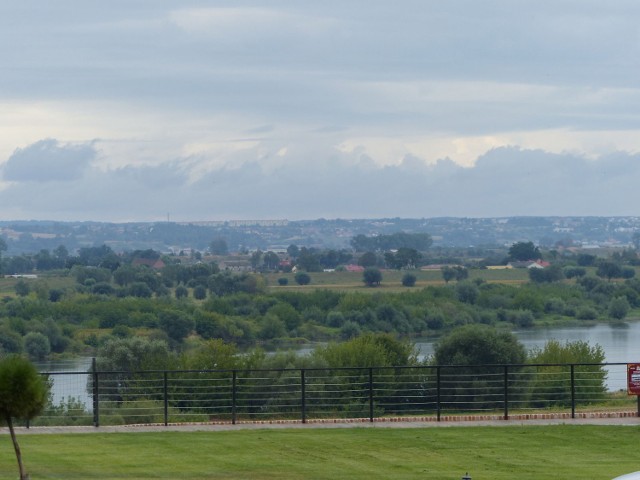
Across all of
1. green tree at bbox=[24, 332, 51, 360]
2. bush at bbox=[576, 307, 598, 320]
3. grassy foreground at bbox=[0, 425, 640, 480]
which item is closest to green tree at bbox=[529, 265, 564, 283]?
bush at bbox=[576, 307, 598, 320]

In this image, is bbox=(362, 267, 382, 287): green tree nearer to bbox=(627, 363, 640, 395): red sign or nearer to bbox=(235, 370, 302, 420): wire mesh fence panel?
bbox=(235, 370, 302, 420): wire mesh fence panel

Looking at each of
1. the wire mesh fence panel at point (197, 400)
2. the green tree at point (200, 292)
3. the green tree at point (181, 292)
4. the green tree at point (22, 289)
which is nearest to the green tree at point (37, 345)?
the green tree at point (22, 289)

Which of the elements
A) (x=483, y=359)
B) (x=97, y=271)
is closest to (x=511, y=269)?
(x=97, y=271)

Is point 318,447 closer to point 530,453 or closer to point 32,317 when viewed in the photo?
point 530,453

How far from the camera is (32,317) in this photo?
277ft

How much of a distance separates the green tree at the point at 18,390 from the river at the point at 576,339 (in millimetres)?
20924

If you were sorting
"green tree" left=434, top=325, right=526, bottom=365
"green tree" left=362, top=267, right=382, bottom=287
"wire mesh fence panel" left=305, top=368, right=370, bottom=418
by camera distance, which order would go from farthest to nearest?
"green tree" left=362, top=267, right=382, bottom=287 → "green tree" left=434, top=325, right=526, bottom=365 → "wire mesh fence panel" left=305, top=368, right=370, bottom=418

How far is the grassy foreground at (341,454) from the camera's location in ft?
46.3

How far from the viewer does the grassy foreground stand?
1412 centimetres

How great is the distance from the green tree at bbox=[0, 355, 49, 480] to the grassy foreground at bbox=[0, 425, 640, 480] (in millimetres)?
1832

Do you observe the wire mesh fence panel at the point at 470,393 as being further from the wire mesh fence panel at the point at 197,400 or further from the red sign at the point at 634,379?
the wire mesh fence panel at the point at 197,400

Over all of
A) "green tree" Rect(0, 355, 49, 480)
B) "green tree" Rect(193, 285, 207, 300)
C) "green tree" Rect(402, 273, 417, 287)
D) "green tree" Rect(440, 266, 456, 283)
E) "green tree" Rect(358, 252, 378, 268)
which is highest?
"green tree" Rect(358, 252, 378, 268)

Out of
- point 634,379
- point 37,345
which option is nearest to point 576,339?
point 37,345

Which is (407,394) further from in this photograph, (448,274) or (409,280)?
(448,274)
